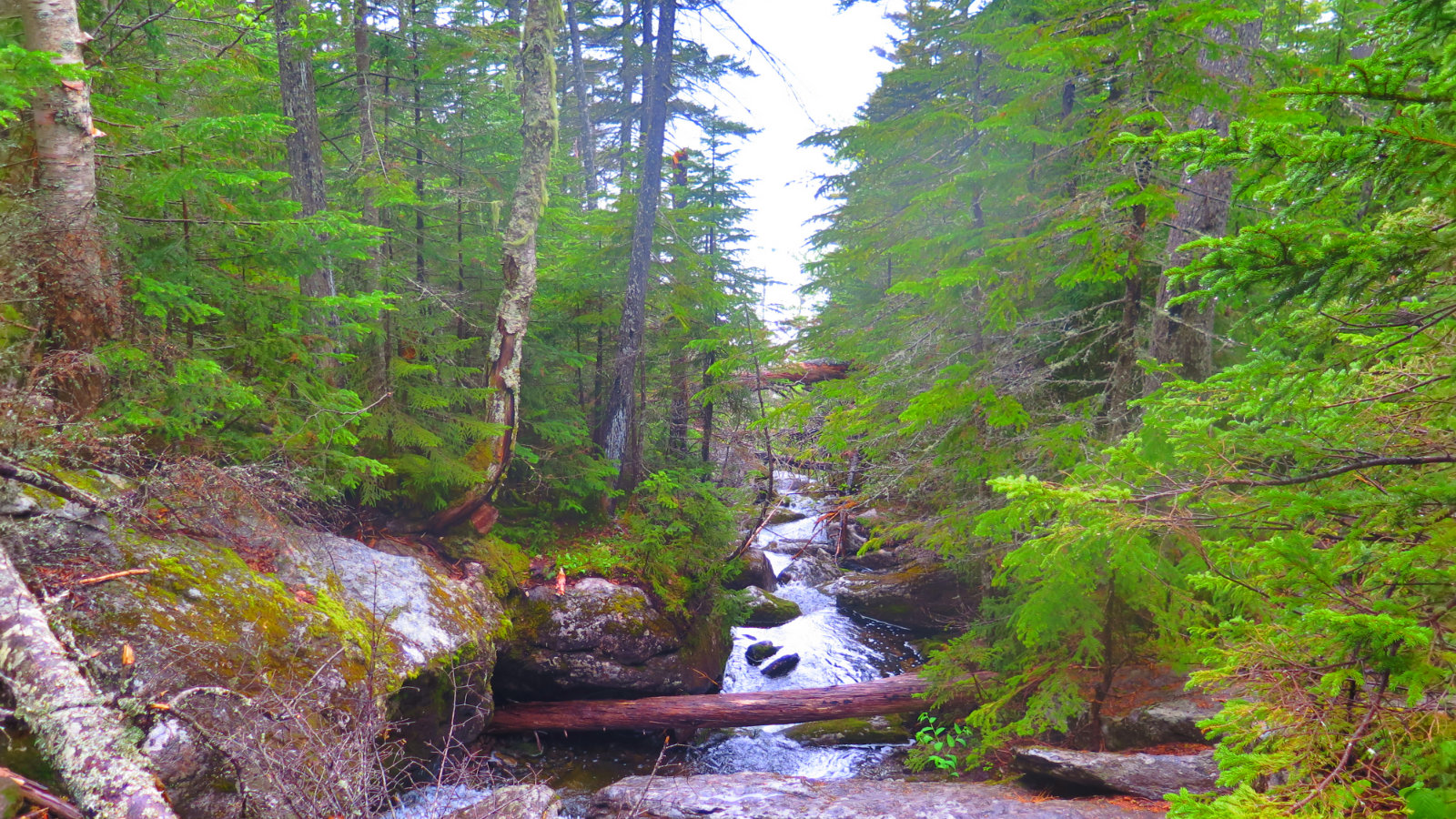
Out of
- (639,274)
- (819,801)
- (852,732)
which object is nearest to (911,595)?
(852,732)

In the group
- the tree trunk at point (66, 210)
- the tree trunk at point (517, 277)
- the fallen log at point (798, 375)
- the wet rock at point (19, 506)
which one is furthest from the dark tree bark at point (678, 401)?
the wet rock at point (19, 506)

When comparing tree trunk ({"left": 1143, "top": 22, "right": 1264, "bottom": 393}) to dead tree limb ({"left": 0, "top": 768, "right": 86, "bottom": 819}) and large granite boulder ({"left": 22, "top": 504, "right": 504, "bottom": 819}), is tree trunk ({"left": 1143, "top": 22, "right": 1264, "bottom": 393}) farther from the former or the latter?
dead tree limb ({"left": 0, "top": 768, "right": 86, "bottom": 819})

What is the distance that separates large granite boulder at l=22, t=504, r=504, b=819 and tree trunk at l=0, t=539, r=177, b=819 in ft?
0.65

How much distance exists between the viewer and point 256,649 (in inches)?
192

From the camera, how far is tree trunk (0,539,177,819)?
8.84 feet

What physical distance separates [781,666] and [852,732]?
189cm

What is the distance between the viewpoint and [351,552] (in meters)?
7.22

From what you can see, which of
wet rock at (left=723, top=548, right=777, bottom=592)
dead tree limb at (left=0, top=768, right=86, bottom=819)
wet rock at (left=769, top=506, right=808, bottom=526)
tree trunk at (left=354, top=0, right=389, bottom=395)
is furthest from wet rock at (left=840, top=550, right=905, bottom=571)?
dead tree limb at (left=0, top=768, right=86, bottom=819)

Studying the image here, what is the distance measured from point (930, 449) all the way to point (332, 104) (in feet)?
36.8

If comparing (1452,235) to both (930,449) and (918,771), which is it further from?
(918,771)

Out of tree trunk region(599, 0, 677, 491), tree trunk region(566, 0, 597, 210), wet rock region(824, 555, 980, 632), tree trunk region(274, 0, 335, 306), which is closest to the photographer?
tree trunk region(274, 0, 335, 306)

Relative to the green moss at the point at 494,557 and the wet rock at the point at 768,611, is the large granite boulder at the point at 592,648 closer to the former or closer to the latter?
the green moss at the point at 494,557

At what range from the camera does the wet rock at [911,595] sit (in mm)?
13312

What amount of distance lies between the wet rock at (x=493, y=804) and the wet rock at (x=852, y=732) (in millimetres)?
4616
